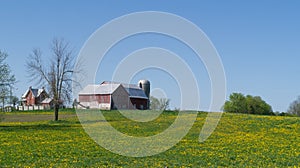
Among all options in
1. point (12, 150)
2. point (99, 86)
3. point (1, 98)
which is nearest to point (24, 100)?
point (99, 86)

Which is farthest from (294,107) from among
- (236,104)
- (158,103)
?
(158,103)

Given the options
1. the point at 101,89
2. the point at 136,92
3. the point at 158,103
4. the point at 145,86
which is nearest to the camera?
the point at 101,89

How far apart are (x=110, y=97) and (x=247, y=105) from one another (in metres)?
33.8

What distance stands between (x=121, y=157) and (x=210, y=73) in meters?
6.45

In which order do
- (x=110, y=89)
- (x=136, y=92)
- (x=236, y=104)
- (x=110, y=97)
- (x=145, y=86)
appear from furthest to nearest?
(x=145, y=86)
(x=236, y=104)
(x=136, y=92)
(x=110, y=89)
(x=110, y=97)

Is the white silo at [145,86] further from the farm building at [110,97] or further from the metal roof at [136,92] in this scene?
the farm building at [110,97]

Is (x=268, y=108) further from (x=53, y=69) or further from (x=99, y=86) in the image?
(x=53, y=69)

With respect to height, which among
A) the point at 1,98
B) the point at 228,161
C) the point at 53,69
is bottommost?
the point at 228,161

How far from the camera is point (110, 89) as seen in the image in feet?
290

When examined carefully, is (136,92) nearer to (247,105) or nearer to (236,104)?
(236,104)

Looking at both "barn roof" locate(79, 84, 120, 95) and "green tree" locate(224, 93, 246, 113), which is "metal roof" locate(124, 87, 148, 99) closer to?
"barn roof" locate(79, 84, 120, 95)

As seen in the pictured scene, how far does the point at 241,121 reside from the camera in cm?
4728

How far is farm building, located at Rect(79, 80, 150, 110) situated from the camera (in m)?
86.6

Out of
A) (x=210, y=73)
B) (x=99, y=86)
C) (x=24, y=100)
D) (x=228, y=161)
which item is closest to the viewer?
(x=228, y=161)
